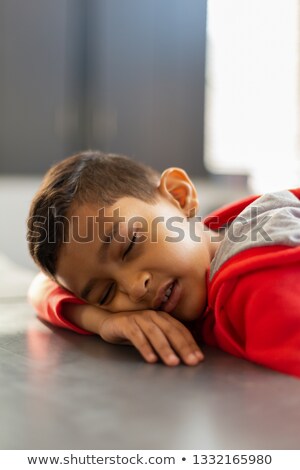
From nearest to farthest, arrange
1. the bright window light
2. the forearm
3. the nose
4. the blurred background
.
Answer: the nose < the forearm < the bright window light < the blurred background

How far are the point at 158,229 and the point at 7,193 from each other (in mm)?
1645

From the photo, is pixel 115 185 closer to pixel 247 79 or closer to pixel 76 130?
pixel 247 79

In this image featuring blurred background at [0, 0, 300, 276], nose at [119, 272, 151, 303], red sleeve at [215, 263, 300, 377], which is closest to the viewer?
red sleeve at [215, 263, 300, 377]

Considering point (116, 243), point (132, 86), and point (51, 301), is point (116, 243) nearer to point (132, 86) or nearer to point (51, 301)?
point (51, 301)

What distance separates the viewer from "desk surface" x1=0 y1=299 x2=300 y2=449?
2.10ft

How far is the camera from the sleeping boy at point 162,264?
0.89 metres

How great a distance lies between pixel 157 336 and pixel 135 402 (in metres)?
0.20

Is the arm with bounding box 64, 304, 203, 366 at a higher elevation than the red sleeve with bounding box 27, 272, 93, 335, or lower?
higher

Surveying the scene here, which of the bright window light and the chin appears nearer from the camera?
the chin

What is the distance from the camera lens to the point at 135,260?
1032 mm

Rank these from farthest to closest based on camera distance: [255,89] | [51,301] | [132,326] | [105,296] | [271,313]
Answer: [255,89] → [51,301] → [105,296] → [132,326] → [271,313]

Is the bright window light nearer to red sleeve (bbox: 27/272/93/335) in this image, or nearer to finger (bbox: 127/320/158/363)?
red sleeve (bbox: 27/272/93/335)

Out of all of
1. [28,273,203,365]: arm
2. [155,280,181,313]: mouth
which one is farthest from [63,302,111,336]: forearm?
[155,280,181,313]: mouth

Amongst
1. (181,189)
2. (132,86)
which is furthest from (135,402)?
(132,86)
